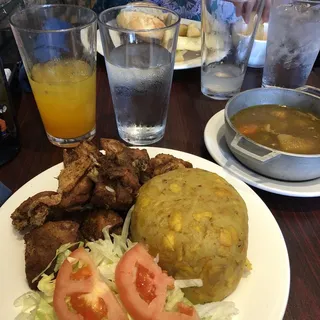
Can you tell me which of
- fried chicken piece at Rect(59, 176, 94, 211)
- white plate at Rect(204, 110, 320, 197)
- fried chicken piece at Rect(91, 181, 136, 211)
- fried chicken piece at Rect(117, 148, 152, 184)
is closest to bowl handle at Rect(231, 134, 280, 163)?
white plate at Rect(204, 110, 320, 197)

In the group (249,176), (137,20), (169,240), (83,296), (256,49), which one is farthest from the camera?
(256,49)

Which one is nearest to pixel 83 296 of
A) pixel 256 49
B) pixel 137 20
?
pixel 137 20

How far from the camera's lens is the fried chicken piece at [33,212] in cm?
115

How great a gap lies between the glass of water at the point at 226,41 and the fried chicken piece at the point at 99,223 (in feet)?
3.83

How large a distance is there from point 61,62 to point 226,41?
0.91 m

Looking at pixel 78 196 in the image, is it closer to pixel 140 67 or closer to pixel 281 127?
pixel 140 67

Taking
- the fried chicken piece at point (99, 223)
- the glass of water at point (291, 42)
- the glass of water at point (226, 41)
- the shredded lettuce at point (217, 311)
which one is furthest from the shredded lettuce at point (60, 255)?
the glass of water at point (291, 42)

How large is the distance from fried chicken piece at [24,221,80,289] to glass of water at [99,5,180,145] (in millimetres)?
688

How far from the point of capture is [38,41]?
149 centimetres

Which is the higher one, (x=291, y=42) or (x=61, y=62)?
(x=61, y=62)

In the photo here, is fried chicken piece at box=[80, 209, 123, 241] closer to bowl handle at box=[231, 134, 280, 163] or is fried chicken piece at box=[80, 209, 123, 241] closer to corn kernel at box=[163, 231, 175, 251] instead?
corn kernel at box=[163, 231, 175, 251]

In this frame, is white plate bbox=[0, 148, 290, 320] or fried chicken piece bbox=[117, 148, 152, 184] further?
fried chicken piece bbox=[117, 148, 152, 184]

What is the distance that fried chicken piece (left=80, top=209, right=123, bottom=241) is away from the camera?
117cm

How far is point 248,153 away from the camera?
4.63 ft
